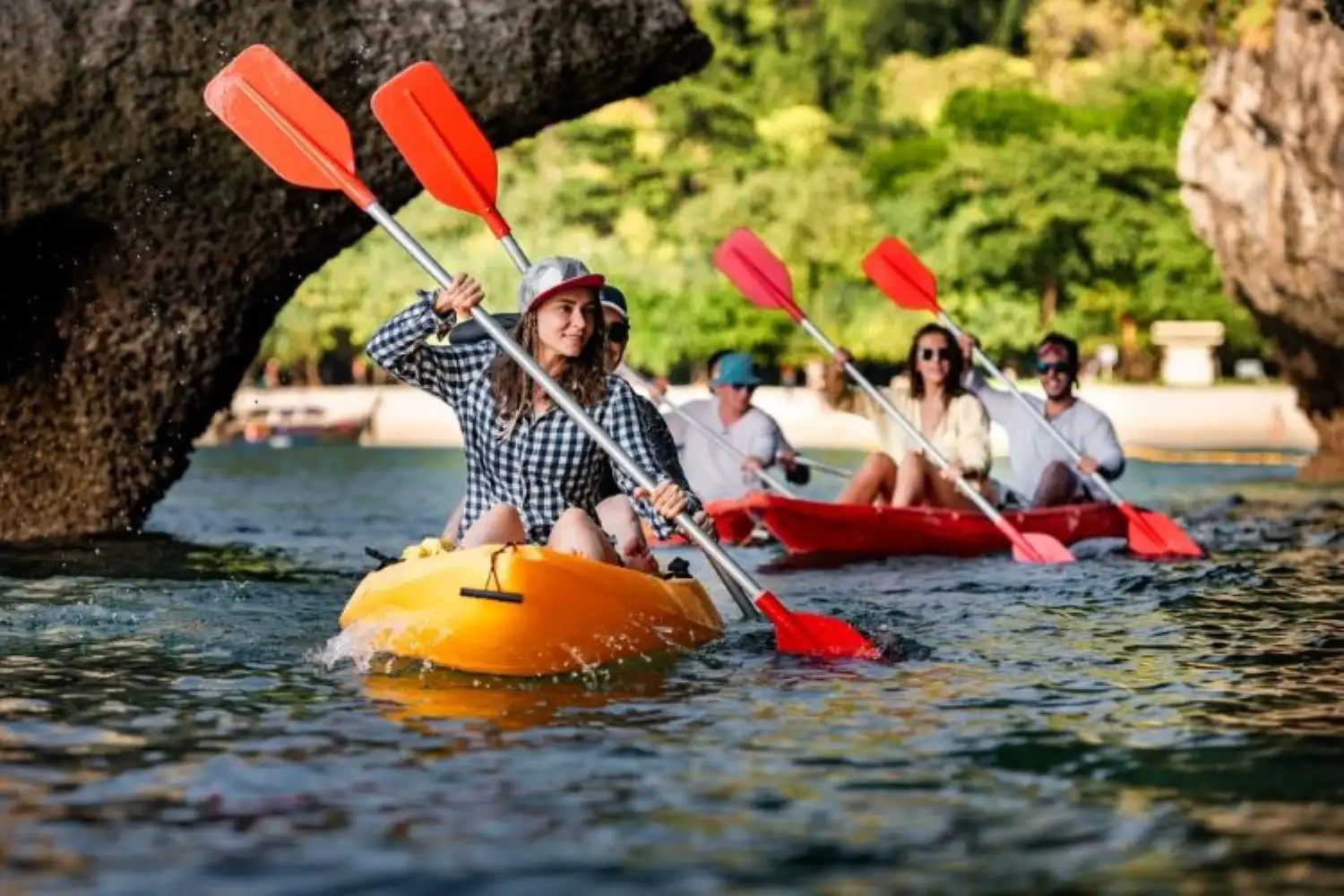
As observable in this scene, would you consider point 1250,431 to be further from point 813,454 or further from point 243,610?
point 243,610

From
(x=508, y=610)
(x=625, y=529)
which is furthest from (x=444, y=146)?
(x=508, y=610)

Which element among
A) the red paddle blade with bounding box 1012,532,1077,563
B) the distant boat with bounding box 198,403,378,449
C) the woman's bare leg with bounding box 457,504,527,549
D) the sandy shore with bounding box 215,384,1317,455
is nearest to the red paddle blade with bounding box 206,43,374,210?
the woman's bare leg with bounding box 457,504,527,549

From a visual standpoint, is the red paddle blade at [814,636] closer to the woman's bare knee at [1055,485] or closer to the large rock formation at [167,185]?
the large rock formation at [167,185]

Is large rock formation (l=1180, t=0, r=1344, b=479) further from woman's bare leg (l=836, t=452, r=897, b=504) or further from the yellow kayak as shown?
the yellow kayak

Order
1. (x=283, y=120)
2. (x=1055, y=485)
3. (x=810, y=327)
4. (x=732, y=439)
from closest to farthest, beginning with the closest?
1. (x=283, y=120)
2. (x=810, y=327)
3. (x=1055, y=485)
4. (x=732, y=439)

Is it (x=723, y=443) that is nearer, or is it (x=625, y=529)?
(x=625, y=529)

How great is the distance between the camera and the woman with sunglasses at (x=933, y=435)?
500 inches

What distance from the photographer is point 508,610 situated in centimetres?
682

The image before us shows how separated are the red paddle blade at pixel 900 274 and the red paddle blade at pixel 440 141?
5.72m

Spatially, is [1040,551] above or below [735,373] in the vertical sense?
below

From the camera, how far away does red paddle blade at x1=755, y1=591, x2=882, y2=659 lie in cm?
763

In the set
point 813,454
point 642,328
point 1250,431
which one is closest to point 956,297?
point 642,328

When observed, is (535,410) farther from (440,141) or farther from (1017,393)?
(1017,393)

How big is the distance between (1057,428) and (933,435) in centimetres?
98
